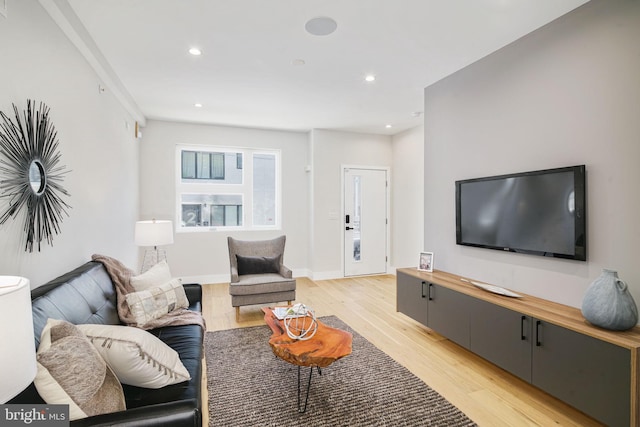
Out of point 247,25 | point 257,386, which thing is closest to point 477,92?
point 247,25

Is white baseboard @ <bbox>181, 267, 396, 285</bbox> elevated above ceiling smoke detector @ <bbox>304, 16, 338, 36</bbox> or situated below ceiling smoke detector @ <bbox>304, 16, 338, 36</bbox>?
below

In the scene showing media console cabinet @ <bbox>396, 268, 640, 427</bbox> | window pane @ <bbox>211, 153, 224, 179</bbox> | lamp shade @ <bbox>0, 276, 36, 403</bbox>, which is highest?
window pane @ <bbox>211, 153, 224, 179</bbox>

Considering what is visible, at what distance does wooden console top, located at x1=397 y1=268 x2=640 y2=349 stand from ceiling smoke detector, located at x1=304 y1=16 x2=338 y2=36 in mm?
2354

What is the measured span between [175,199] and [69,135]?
114 inches

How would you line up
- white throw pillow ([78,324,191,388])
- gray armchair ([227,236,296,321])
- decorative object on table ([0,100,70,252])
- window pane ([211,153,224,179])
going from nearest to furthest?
1. white throw pillow ([78,324,191,388])
2. decorative object on table ([0,100,70,252])
3. gray armchair ([227,236,296,321])
4. window pane ([211,153,224,179])

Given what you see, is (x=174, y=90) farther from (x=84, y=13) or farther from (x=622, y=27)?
(x=622, y=27)

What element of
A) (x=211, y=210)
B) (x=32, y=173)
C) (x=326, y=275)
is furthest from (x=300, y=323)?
(x=211, y=210)

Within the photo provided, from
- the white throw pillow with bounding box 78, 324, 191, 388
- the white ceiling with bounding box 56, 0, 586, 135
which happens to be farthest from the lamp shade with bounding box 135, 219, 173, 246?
the white throw pillow with bounding box 78, 324, 191, 388

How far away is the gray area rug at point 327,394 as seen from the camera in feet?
6.14

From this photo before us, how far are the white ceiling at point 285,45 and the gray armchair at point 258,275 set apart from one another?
1.90m

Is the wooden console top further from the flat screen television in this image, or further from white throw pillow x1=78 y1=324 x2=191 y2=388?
white throw pillow x1=78 y1=324 x2=191 y2=388

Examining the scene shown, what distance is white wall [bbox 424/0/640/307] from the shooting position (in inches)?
76.2

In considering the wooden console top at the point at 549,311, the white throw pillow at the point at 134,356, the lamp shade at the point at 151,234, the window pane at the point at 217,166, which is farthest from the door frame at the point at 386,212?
the white throw pillow at the point at 134,356

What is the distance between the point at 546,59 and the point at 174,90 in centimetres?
366
